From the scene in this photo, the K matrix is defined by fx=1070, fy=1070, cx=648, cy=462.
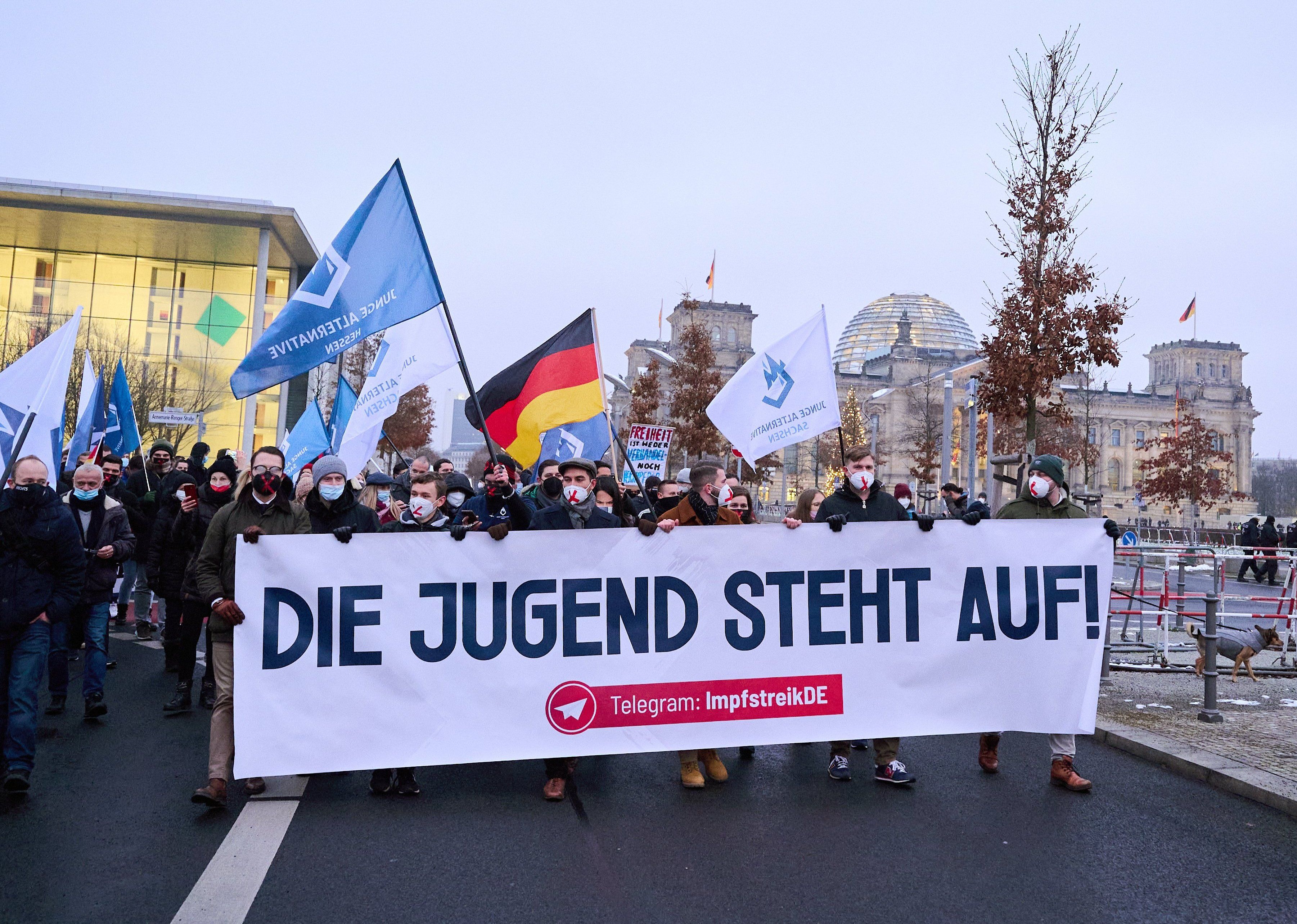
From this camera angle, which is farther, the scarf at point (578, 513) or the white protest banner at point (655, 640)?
the scarf at point (578, 513)

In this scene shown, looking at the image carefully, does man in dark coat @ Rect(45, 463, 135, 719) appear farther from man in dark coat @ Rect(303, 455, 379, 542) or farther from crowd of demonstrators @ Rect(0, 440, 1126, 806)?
man in dark coat @ Rect(303, 455, 379, 542)

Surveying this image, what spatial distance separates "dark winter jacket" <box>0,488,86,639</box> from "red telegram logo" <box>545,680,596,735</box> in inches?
112

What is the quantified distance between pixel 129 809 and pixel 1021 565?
5.20 m

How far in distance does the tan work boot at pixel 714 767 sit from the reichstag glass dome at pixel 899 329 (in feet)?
379

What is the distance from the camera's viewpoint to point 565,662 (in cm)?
600

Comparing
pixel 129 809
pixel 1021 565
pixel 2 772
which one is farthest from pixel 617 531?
pixel 2 772

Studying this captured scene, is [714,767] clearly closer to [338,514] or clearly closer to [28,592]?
[338,514]

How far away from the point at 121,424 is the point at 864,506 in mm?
10451

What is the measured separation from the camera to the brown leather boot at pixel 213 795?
5496mm

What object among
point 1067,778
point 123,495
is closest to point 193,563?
point 123,495

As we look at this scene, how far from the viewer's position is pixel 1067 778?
621 cm

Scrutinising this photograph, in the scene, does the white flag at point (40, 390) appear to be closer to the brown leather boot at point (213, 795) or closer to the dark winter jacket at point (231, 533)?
the dark winter jacket at point (231, 533)

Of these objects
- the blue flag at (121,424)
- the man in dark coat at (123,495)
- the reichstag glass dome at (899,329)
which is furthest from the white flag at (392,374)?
the reichstag glass dome at (899,329)

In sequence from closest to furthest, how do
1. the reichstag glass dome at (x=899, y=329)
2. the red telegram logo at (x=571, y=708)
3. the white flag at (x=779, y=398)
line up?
1. the red telegram logo at (x=571, y=708)
2. the white flag at (x=779, y=398)
3. the reichstag glass dome at (x=899, y=329)
